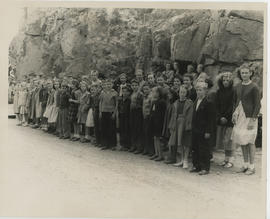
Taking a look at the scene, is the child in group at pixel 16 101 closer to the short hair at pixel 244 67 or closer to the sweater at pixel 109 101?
the sweater at pixel 109 101

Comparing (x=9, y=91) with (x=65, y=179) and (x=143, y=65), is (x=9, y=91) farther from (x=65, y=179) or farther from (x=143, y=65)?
(x=143, y=65)

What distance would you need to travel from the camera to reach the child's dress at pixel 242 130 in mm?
6930

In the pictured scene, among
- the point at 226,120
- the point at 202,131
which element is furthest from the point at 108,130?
the point at 226,120

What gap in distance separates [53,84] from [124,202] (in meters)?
2.45

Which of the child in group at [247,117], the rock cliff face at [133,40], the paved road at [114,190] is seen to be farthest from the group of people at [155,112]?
the paved road at [114,190]

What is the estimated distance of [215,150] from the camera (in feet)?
23.7

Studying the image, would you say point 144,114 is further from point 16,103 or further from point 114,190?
point 16,103

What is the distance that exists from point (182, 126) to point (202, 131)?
31cm

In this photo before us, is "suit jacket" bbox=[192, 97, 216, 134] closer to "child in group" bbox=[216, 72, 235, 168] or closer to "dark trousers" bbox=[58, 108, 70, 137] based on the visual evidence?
"child in group" bbox=[216, 72, 235, 168]

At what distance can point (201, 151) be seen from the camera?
275 inches

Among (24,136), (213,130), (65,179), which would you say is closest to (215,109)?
(213,130)

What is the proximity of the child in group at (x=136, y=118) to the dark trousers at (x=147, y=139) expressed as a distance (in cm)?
8

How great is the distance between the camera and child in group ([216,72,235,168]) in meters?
7.11

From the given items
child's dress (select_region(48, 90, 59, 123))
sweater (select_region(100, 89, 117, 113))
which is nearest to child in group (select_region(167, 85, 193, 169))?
sweater (select_region(100, 89, 117, 113))
